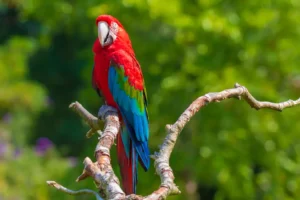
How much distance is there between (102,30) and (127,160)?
41cm

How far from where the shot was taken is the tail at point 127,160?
68.0 inches

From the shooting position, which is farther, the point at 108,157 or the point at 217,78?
the point at 217,78

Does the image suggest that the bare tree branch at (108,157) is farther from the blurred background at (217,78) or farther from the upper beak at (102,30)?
the blurred background at (217,78)

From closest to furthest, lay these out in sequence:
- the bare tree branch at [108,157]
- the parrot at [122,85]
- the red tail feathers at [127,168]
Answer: the bare tree branch at [108,157] → the red tail feathers at [127,168] → the parrot at [122,85]

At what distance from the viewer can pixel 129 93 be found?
6.79ft

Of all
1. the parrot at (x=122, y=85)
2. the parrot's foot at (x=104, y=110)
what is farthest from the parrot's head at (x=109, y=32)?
the parrot's foot at (x=104, y=110)

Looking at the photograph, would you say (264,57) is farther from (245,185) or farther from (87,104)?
(87,104)

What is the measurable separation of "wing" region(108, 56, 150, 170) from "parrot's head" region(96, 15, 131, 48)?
0.06m

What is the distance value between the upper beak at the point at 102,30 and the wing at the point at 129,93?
82mm

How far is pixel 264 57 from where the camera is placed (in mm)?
4355

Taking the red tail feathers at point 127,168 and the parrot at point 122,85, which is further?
the parrot at point 122,85

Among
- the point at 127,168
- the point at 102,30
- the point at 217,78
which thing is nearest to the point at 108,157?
the point at 127,168

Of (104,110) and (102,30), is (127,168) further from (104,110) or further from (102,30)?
(102,30)

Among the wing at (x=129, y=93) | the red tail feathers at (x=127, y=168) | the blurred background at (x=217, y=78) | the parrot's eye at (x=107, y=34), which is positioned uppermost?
the parrot's eye at (x=107, y=34)
